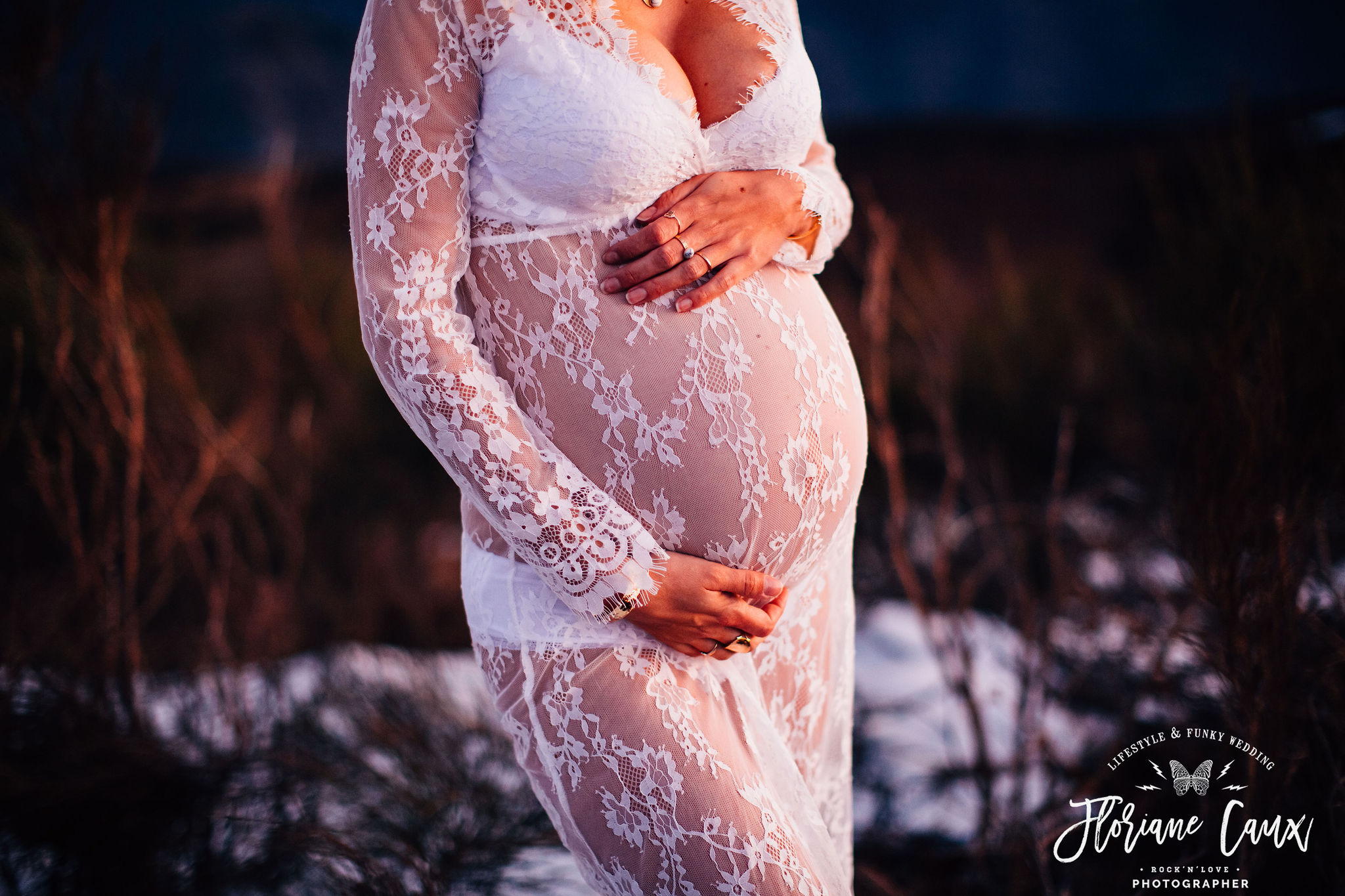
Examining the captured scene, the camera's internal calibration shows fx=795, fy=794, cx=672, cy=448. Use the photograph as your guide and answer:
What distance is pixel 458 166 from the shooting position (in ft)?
2.74

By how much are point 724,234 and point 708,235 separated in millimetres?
26

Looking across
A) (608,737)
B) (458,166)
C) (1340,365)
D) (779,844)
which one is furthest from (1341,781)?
(458,166)

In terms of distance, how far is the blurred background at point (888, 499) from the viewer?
4.92ft

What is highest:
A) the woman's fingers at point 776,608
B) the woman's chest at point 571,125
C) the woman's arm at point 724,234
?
the woman's chest at point 571,125

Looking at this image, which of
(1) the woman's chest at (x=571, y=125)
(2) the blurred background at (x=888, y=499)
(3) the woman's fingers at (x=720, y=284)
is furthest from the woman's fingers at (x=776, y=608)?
(2) the blurred background at (x=888, y=499)

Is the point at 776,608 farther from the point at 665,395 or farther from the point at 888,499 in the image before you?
the point at 888,499

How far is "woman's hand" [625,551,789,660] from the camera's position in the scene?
85cm

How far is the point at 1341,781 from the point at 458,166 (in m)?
1.49

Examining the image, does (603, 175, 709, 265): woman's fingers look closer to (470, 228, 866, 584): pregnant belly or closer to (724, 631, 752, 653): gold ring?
(470, 228, 866, 584): pregnant belly

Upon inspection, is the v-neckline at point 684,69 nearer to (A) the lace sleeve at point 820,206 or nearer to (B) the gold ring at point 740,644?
(A) the lace sleeve at point 820,206

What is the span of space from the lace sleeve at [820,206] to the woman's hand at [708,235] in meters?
0.02

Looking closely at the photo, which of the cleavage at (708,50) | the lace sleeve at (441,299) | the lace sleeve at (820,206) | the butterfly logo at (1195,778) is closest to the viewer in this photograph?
the lace sleeve at (441,299)

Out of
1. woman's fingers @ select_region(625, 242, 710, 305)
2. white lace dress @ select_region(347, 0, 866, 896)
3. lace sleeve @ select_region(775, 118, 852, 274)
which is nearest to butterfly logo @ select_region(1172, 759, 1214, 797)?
white lace dress @ select_region(347, 0, 866, 896)

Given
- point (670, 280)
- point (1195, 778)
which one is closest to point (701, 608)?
point (670, 280)
